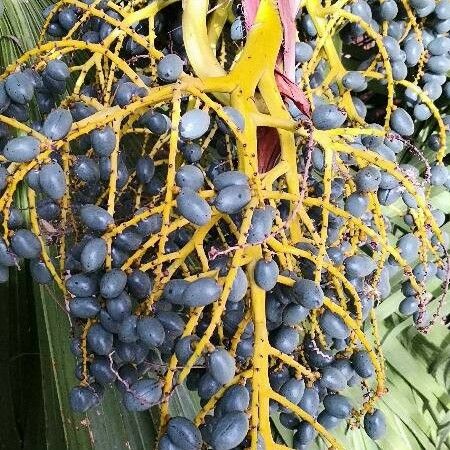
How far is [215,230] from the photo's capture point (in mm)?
901

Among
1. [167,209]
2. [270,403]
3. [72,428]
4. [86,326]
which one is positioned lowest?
[72,428]

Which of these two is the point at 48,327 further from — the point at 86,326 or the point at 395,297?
the point at 395,297

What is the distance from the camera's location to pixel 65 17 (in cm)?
108

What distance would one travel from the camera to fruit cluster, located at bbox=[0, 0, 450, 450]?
0.74 meters

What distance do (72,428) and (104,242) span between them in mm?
348

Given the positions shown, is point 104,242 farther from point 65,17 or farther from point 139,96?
point 65,17

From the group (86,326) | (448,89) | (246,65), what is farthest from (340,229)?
(448,89)

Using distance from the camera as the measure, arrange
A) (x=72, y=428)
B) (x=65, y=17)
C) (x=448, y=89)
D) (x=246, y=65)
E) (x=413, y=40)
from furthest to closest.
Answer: (x=448, y=89) → (x=413, y=40) → (x=65, y=17) → (x=72, y=428) → (x=246, y=65)

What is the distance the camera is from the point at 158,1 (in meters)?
1.03

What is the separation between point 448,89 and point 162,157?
2.13 feet

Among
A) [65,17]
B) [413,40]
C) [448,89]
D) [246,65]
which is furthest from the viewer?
[448,89]

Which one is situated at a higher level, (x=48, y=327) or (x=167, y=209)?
(x=167, y=209)

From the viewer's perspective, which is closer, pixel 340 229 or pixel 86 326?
pixel 86 326

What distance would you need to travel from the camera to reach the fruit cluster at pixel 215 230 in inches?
29.0
